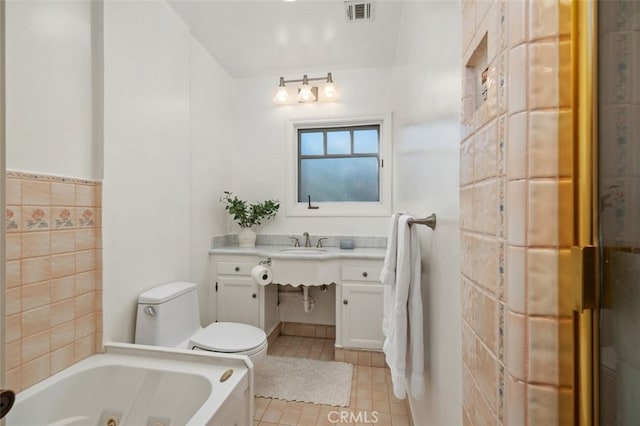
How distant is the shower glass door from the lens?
344 millimetres

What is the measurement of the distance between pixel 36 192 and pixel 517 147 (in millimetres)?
1596

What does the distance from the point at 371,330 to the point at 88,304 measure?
178 centimetres

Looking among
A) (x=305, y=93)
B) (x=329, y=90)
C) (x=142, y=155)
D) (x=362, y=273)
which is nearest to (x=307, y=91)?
(x=305, y=93)

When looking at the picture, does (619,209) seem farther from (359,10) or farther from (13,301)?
(359,10)

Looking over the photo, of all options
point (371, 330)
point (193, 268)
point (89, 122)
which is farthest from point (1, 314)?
point (371, 330)

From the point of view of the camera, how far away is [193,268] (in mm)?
2139

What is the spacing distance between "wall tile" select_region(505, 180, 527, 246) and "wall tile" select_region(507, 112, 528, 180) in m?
0.01

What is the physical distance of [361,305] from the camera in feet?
7.14

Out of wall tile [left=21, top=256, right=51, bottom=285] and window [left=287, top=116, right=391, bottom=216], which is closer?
wall tile [left=21, top=256, right=51, bottom=285]

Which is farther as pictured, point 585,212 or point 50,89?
point 50,89

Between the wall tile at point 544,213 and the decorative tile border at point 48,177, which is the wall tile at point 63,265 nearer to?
the decorative tile border at point 48,177

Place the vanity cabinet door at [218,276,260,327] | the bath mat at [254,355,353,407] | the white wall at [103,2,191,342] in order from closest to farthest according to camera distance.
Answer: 1. the white wall at [103,2,191,342]
2. the bath mat at [254,355,353,407]
3. the vanity cabinet door at [218,276,260,327]

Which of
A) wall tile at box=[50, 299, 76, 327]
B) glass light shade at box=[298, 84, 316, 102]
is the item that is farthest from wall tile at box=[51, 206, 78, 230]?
glass light shade at box=[298, 84, 316, 102]

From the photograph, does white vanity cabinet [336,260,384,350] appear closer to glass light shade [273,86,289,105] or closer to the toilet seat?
the toilet seat
